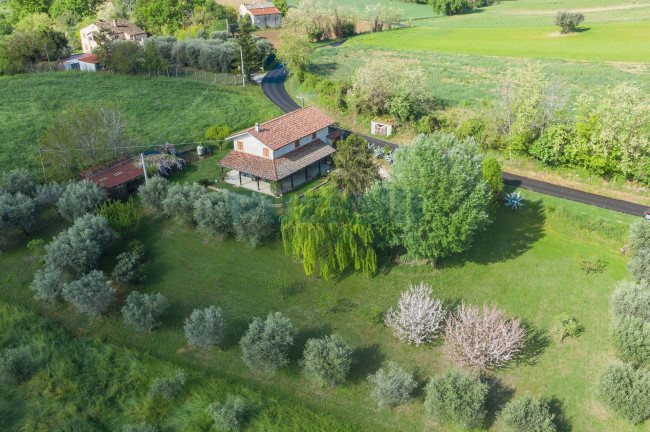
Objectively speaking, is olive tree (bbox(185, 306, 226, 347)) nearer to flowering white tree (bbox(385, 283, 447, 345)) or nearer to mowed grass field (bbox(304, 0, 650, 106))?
flowering white tree (bbox(385, 283, 447, 345))

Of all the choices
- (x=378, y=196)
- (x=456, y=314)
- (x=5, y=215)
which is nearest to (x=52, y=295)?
(x=5, y=215)

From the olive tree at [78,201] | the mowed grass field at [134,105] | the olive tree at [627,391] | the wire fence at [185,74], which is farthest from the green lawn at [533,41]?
the olive tree at [78,201]

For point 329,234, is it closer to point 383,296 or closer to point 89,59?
point 383,296

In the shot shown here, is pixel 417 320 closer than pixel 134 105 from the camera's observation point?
Yes

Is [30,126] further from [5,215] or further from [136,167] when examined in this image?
[5,215]

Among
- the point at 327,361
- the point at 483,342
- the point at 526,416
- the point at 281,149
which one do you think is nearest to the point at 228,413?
the point at 327,361

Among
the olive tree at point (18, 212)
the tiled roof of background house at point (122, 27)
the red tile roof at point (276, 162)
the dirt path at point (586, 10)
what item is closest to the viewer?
the olive tree at point (18, 212)

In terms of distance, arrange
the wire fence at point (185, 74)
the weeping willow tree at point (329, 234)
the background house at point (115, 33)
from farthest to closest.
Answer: the background house at point (115, 33) < the wire fence at point (185, 74) < the weeping willow tree at point (329, 234)

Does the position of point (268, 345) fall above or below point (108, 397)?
above

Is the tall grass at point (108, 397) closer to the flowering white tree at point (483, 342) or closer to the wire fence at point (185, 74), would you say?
the flowering white tree at point (483, 342)
